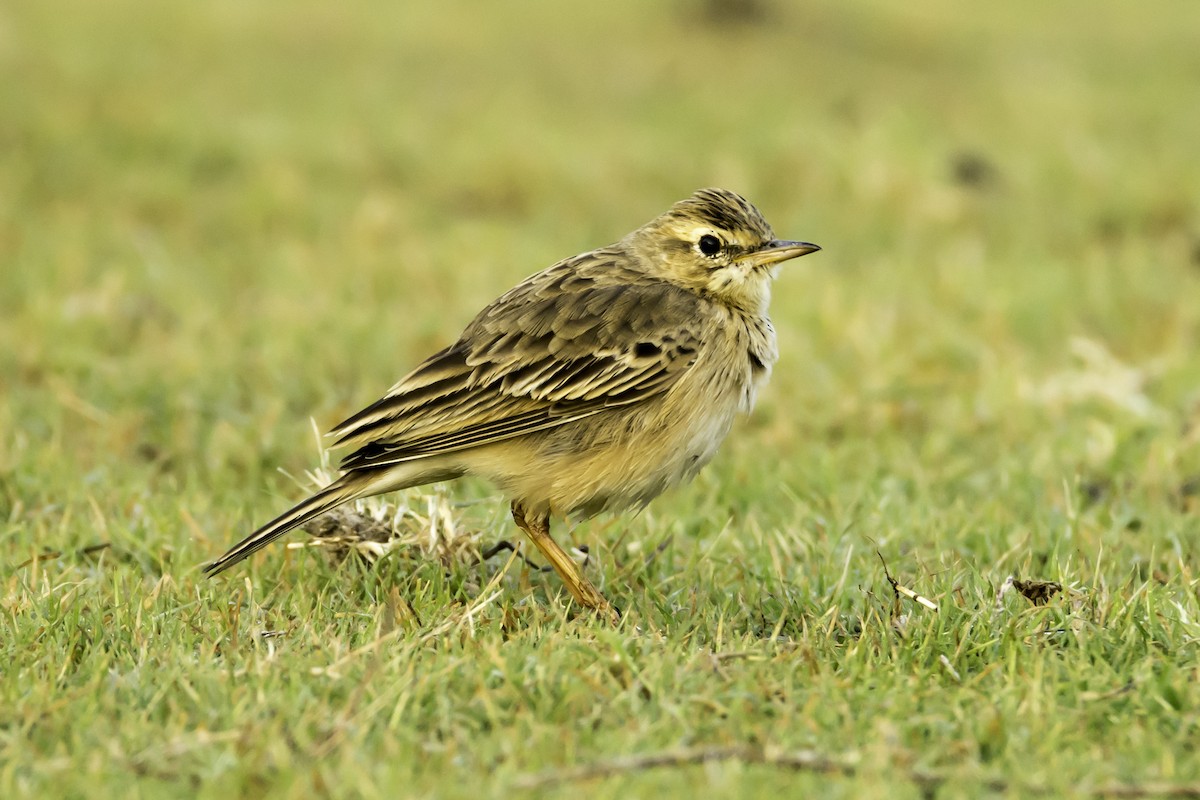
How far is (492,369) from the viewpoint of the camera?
5145 millimetres

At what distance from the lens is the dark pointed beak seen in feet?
18.0

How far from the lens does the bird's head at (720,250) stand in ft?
18.1

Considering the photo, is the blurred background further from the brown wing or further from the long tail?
the brown wing

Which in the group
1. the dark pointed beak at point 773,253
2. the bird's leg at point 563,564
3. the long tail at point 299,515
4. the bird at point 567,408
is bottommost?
the bird's leg at point 563,564

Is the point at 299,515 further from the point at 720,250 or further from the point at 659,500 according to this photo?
the point at 659,500

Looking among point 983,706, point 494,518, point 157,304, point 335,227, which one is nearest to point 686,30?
point 335,227

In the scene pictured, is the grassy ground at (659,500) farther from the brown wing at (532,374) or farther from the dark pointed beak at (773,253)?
the dark pointed beak at (773,253)

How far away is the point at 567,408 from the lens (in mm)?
5102

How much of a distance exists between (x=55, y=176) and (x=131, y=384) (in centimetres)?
438

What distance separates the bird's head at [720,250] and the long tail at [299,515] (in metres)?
1.42

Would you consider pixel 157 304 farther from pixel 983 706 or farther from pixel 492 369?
pixel 983 706

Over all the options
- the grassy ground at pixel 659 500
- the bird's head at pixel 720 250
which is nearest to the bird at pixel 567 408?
the bird's head at pixel 720 250

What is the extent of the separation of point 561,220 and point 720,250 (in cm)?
555

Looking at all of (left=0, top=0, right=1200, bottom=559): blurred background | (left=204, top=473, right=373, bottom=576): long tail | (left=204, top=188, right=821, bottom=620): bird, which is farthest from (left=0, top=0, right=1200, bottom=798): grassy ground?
(left=204, top=188, right=821, bottom=620): bird
